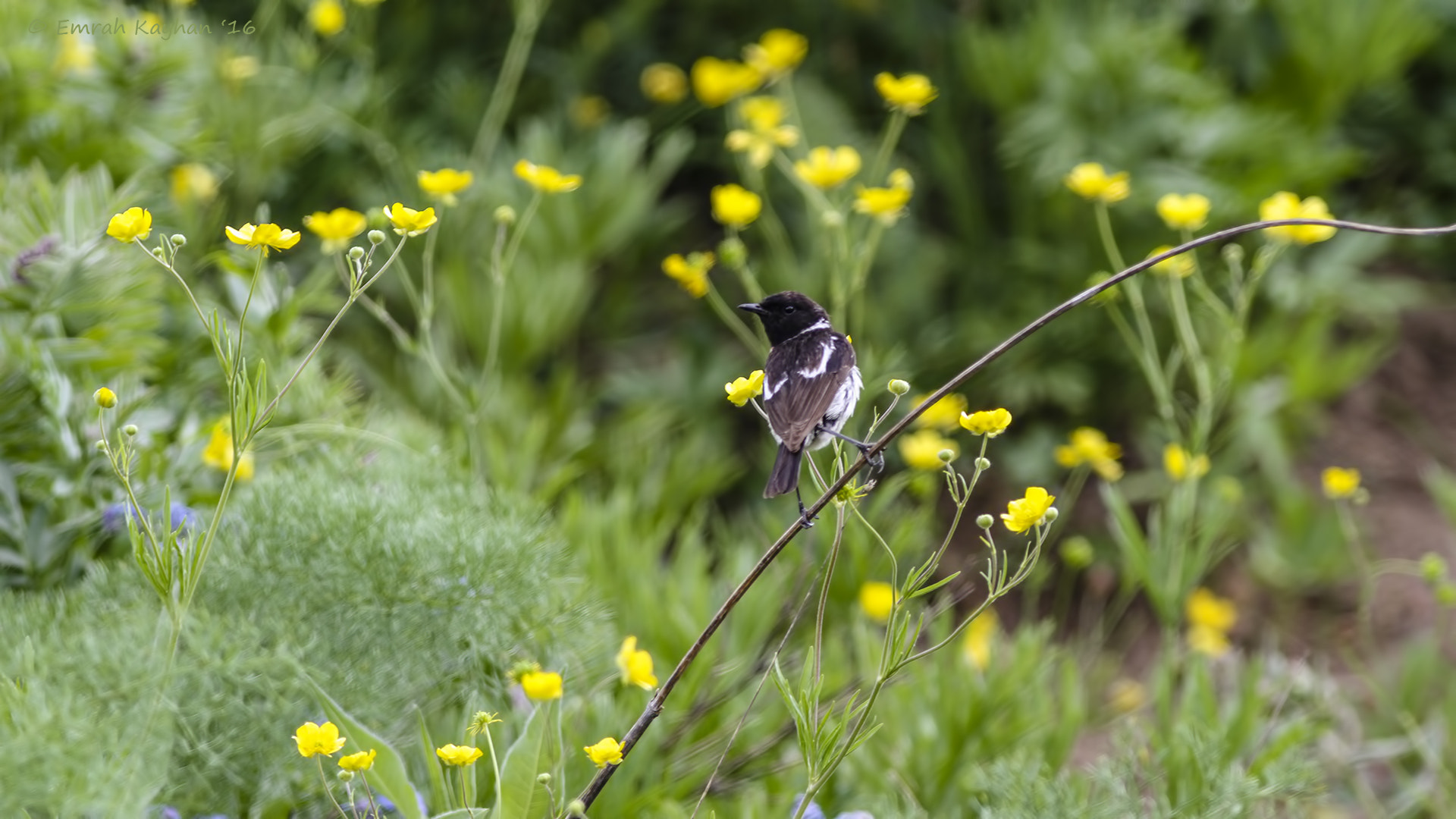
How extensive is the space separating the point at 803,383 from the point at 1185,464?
36.1 inches

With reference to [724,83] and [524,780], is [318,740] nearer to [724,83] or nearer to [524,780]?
[524,780]

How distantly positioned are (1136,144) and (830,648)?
169 centimetres

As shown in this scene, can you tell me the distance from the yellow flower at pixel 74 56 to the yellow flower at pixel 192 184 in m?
0.27

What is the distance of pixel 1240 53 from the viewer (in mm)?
3730

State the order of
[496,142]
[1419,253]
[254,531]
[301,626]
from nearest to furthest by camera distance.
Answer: [301,626]
[254,531]
[496,142]
[1419,253]

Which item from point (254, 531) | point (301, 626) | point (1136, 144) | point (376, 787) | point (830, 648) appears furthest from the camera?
point (1136, 144)

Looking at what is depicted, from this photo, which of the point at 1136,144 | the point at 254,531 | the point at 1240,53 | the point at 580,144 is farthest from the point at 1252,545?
the point at 254,531

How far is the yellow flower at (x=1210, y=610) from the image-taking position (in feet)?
9.89

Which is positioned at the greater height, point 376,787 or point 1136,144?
point 376,787

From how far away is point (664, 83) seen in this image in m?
3.63

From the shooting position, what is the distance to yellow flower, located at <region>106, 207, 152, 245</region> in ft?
4.25

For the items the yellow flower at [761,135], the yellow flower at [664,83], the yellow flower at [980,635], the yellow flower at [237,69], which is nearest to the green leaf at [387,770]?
the yellow flower at [761,135]

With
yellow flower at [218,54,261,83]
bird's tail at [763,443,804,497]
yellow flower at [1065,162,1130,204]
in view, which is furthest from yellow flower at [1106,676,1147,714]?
yellow flower at [218,54,261,83]

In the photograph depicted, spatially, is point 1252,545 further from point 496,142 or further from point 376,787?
point 376,787
